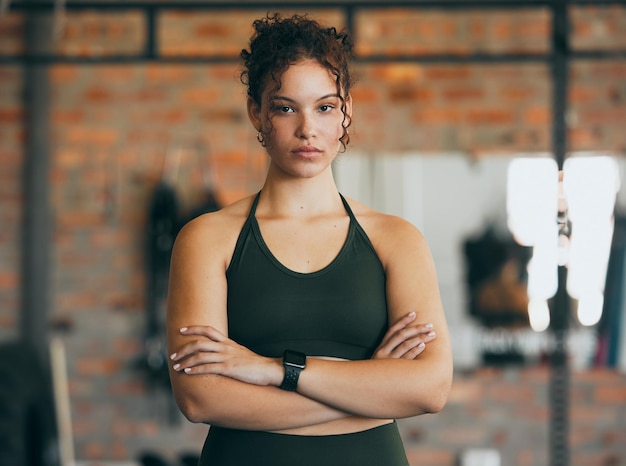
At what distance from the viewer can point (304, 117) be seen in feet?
4.87

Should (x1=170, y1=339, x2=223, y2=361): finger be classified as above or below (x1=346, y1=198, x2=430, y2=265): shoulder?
below

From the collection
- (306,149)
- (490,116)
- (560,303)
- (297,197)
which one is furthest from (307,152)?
(490,116)

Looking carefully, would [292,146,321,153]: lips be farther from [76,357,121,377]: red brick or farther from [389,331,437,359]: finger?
[76,357,121,377]: red brick

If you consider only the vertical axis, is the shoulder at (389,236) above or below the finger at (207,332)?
above

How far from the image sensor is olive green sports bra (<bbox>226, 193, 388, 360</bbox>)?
1.50 m

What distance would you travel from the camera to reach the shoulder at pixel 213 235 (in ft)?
5.10

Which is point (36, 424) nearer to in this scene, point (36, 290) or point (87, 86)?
point (36, 290)

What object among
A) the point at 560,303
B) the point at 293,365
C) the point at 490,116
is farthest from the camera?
the point at 490,116

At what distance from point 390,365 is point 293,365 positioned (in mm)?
166

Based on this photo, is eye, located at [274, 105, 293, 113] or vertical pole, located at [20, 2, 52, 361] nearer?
eye, located at [274, 105, 293, 113]

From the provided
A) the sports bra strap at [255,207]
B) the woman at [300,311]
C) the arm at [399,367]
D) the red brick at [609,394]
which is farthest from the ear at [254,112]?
the red brick at [609,394]

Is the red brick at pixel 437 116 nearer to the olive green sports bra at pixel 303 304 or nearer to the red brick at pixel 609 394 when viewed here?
the red brick at pixel 609 394

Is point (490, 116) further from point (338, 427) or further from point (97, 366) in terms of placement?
point (338, 427)

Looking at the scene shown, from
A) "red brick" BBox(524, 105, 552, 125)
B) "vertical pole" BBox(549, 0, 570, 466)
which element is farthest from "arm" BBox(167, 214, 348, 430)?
"red brick" BBox(524, 105, 552, 125)
